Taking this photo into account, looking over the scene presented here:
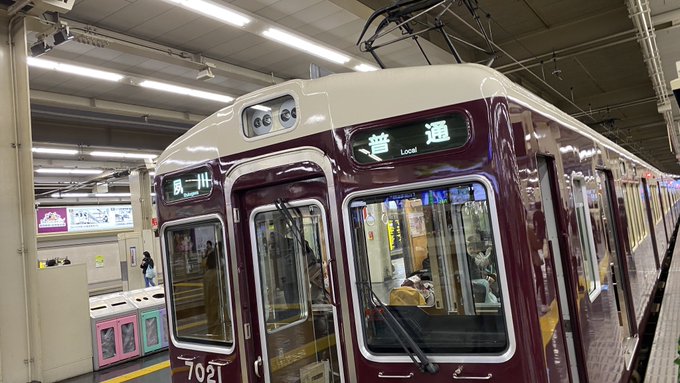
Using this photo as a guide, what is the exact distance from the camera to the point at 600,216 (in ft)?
13.8

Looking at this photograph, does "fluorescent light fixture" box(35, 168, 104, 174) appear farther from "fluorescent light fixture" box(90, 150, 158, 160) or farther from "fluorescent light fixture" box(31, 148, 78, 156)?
"fluorescent light fixture" box(31, 148, 78, 156)

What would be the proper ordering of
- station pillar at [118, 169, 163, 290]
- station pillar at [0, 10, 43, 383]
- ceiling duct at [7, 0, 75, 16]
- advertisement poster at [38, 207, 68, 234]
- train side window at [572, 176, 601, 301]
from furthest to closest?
advertisement poster at [38, 207, 68, 234] < station pillar at [118, 169, 163, 290] < station pillar at [0, 10, 43, 383] < ceiling duct at [7, 0, 75, 16] < train side window at [572, 176, 601, 301]

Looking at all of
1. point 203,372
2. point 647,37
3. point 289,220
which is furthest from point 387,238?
point 647,37

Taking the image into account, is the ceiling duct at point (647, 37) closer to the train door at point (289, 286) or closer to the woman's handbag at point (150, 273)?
the train door at point (289, 286)

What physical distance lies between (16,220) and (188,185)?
4327 mm

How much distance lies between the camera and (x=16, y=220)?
654 centimetres

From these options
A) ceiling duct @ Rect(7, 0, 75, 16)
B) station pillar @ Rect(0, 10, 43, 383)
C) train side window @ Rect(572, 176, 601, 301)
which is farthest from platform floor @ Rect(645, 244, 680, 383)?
ceiling duct @ Rect(7, 0, 75, 16)

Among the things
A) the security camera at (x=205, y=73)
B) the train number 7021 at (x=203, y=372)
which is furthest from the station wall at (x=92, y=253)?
the train number 7021 at (x=203, y=372)

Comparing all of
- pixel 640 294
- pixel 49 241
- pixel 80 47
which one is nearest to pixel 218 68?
pixel 80 47

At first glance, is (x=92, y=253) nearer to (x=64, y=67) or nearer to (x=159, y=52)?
(x=64, y=67)

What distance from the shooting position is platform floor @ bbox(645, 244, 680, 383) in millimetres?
4219

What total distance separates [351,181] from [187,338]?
6.11ft

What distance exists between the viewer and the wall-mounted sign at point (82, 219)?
19.6 meters

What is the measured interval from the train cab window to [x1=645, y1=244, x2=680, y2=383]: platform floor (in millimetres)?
3397
